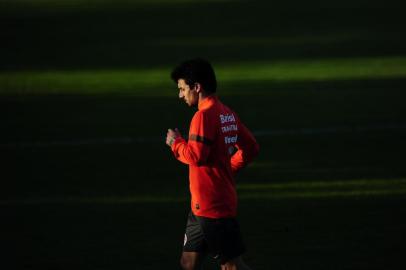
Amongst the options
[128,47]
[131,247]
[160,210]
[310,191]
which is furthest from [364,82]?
[131,247]

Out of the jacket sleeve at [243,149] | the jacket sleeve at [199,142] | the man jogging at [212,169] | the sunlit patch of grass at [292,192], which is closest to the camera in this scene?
the jacket sleeve at [199,142]

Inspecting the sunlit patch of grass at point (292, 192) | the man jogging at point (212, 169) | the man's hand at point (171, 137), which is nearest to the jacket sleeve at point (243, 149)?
the man jogging at point (212, 169)

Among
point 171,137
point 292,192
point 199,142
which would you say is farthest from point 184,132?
point 199,142

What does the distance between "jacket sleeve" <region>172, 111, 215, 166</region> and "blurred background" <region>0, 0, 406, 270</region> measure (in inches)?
79.9

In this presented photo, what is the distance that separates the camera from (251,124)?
1580 centimetres

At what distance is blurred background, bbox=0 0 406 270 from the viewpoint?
9.41 meters

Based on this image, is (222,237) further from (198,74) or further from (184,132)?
(184,132)

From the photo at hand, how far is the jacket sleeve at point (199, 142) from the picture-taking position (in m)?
6.70

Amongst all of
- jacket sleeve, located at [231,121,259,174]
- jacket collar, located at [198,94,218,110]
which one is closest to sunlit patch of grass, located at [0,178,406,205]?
jacket sleeve, located at [231,121,259,174]

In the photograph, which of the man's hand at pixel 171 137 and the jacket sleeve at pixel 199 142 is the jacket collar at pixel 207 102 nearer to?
the jacket sleeve at pixel 199 142

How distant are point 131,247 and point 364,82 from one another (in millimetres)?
11431

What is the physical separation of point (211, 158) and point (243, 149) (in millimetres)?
420

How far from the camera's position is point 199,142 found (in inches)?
264

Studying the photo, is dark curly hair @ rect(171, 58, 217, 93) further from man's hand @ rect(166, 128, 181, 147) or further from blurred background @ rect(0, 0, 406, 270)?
blurred background @ rect(0, 0, 406, 270)
